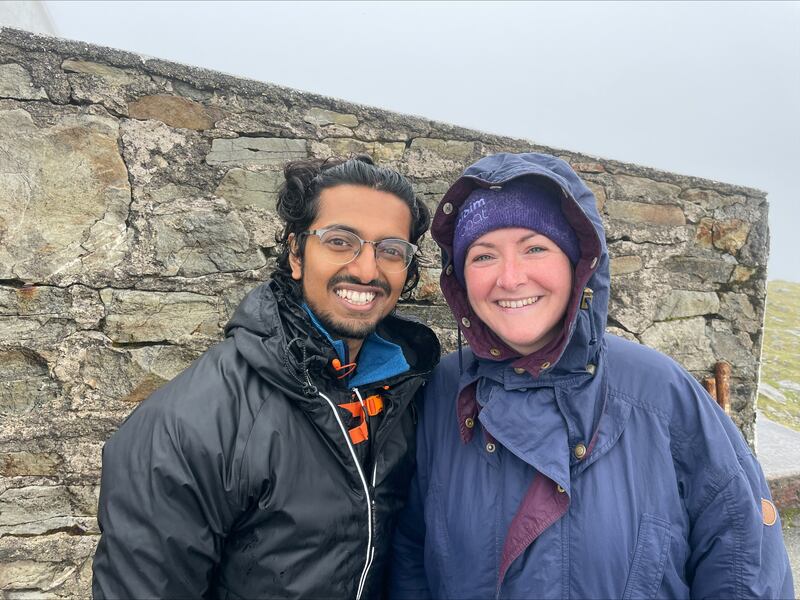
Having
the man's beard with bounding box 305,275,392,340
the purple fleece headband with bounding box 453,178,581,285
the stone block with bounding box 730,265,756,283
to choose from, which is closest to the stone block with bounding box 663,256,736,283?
the stone block with bounding box 730,265,756,283

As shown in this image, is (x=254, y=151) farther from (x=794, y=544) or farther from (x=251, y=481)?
(x=794, y=544)

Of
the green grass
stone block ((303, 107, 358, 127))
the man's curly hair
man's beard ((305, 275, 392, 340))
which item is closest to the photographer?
man's beard ((305, 275, 392, 340))

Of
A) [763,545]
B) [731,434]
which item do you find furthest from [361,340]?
[763,545]

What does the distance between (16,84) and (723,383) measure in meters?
3.90

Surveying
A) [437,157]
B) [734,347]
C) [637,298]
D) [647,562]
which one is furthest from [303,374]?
[734,347]

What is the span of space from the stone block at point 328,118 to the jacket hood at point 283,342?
1.05m

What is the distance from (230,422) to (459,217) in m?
0.89

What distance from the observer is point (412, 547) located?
1.58m

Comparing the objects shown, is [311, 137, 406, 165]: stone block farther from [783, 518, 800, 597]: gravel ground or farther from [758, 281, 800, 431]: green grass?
[758, 281, 800, 431]: green grass

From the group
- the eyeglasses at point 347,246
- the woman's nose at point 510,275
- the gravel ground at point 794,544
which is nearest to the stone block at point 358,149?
the eyeglasses at point 347,246

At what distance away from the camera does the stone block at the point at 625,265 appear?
9.22 feet

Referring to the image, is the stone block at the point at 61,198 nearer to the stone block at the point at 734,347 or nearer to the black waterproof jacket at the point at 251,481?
the black waterproof jacket at the point at 251,481

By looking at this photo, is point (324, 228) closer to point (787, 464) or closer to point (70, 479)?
point (70, 479)

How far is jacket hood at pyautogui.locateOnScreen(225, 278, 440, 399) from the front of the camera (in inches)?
51.6
